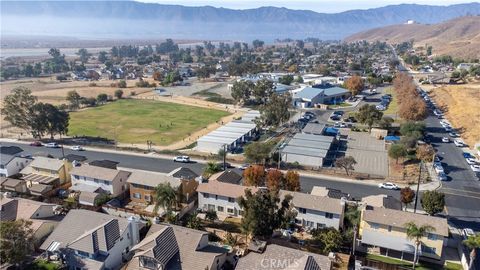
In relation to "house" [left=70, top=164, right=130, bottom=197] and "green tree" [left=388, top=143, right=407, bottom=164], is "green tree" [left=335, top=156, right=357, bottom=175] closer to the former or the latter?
"green tree" [left=388, top=143, right=407, bottom=164]

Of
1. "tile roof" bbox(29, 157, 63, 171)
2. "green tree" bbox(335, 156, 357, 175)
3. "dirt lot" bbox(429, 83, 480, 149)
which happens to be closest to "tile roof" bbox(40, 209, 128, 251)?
"tile roof" bbox(29, 157, 63, 171)

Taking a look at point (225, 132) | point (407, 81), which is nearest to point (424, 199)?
point (225, 132)

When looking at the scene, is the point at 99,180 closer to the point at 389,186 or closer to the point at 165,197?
the point at 165,197

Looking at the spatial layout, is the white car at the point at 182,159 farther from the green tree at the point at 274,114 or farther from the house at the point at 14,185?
the house at the point at 14,185

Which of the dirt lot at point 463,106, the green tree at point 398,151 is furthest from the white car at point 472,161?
the green tree at point 398,151

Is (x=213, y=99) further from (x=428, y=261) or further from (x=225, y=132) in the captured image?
(x=428, y=261)

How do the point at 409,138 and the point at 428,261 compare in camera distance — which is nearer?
the point at 428,261
